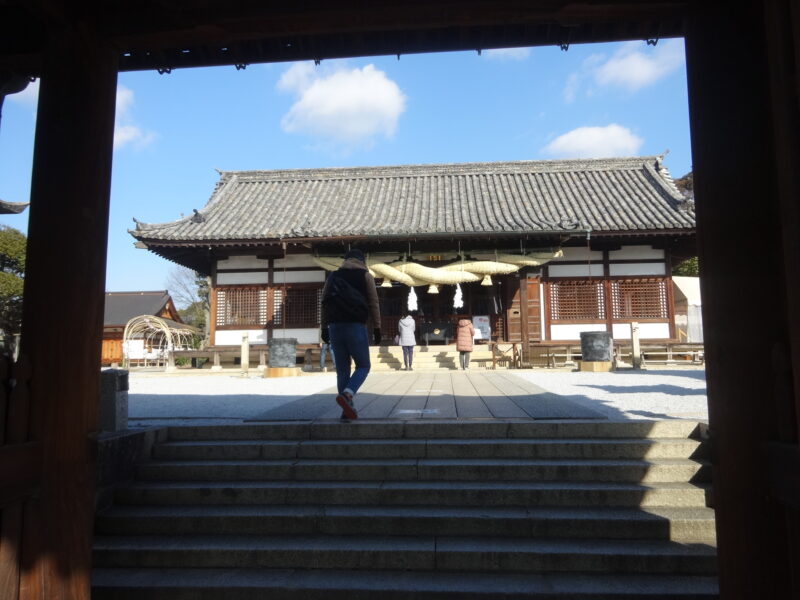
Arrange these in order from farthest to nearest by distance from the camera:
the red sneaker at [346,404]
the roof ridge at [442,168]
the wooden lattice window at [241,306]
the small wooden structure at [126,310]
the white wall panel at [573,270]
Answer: the small wooden structure at [126,310] → the roof ridge at [442,168] → the wooden lattice window at [241,306] → the white wall panel at [573,270] → the red sneaker at [346,404]

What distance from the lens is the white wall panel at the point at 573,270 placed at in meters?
15.1

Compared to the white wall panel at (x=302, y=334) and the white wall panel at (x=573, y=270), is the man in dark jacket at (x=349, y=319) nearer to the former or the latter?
the white wall panel at (x=302, y=334)

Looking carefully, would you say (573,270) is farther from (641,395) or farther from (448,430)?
(448,430)

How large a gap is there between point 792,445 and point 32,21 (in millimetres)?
4352

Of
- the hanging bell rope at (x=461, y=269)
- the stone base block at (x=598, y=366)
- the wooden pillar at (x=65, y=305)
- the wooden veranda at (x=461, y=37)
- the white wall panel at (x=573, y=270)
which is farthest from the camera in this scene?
the white wall panel at (x=573, y=270)

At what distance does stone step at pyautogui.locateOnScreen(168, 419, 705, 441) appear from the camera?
4.22 meters

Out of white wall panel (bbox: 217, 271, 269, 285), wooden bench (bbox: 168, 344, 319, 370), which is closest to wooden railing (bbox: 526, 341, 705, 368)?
wooden bench (bbox: 168, 344, 319, 370)

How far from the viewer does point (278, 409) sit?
5.51 metres

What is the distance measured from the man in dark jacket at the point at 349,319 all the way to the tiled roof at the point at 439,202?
9322 millimetres

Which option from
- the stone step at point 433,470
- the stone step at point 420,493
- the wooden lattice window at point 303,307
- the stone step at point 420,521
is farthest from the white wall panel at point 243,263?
the stone step at point 420,521

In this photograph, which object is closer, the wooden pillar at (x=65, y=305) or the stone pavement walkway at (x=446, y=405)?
the wooden pillar at (x=65, y=305)

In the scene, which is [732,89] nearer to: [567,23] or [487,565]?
[567,23]

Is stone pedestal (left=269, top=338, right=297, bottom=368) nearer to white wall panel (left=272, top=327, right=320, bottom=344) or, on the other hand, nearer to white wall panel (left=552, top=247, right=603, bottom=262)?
white wall panel (left=272, top=327, right=320, bottom=344)

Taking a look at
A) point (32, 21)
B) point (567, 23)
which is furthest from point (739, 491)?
point (32, 21)
